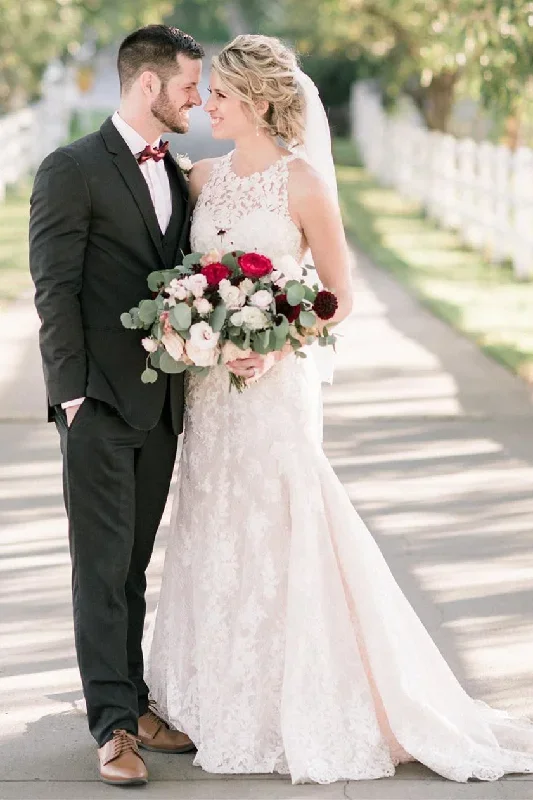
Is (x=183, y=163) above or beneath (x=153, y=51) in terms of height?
beneath

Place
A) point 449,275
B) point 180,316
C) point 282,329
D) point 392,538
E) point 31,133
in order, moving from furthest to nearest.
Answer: point 31,133 → point 449,275 → point 392,538 → point 282,329 → point 180,316

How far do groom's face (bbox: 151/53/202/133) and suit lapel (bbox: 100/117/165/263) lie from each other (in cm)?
15

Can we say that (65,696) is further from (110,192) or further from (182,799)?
(110,192)

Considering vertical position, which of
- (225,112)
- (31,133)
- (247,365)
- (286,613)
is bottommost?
(31,133)

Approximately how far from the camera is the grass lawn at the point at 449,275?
1313cm

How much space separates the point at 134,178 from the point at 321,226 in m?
0.62

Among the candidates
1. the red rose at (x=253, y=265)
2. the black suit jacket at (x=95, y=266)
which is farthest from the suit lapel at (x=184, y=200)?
the red rose at (x=253, y=265)

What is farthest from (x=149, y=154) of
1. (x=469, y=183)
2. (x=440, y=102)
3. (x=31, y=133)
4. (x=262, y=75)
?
(x=31, y=133)

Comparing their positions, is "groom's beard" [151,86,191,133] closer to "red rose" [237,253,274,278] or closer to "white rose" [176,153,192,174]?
"white rose" [176,153,192,174]

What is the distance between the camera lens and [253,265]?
442 cm

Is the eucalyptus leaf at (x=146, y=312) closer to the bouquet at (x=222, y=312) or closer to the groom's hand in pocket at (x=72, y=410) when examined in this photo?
the bouquet at (x=222, y=312)

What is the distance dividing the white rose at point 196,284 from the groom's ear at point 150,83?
679 mm

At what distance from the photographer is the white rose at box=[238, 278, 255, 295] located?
4414 millimetres

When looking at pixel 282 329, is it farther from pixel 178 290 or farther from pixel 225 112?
pixel 225 112
